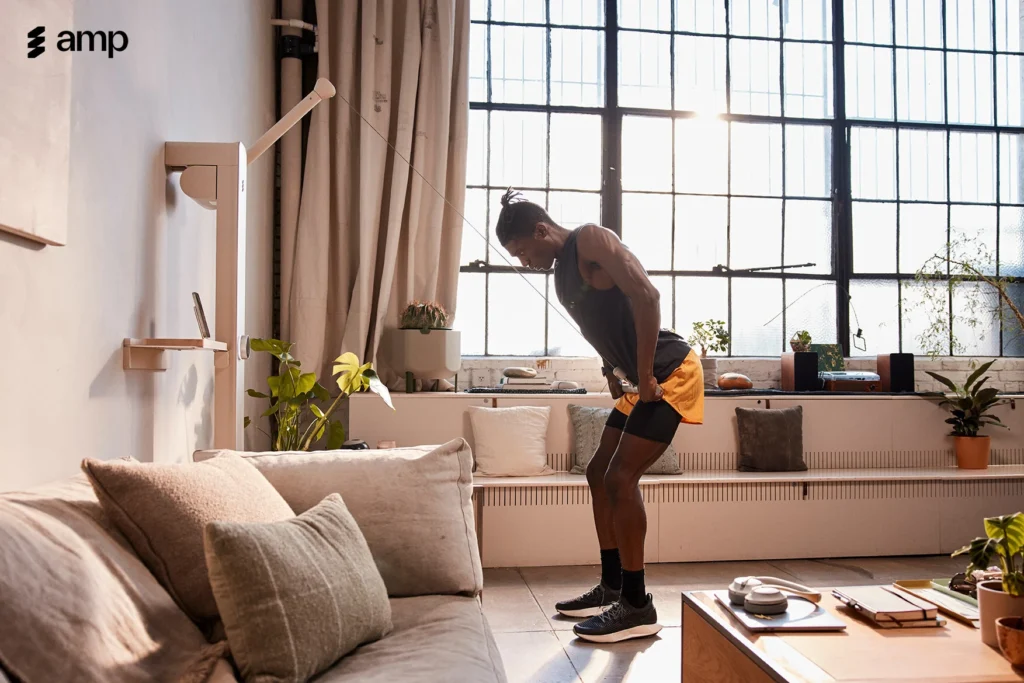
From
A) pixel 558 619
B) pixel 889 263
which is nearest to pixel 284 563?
pixel 558 619

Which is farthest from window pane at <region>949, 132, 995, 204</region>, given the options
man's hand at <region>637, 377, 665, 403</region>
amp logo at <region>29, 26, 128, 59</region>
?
amp logo at <region>29, 26, 128, 59</region>

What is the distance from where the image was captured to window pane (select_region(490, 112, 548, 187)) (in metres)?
4.78

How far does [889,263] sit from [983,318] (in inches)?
29.2

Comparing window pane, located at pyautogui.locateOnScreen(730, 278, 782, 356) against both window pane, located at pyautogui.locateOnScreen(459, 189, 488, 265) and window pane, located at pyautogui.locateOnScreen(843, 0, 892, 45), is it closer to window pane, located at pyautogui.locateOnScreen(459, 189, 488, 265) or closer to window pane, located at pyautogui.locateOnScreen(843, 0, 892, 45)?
window pane, located at pyautogui.locateOnScreen(459, 189, 488, 265)

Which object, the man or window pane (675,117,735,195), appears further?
window pane (675,117,735,195)

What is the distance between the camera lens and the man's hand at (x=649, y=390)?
2666mm

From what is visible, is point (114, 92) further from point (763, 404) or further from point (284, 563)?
point (763, 404)

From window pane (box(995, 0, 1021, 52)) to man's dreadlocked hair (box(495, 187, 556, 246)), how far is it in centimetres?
434

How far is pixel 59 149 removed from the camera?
162 centimetres

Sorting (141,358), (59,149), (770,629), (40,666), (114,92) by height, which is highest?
(114,92)

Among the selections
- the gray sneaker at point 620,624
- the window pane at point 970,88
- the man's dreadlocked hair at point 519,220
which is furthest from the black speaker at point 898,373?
the man's dreadlocked hair at point 519,220

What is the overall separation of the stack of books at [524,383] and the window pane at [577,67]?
5.81ft

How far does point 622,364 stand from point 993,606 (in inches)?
57.4

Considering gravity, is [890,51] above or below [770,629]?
above
